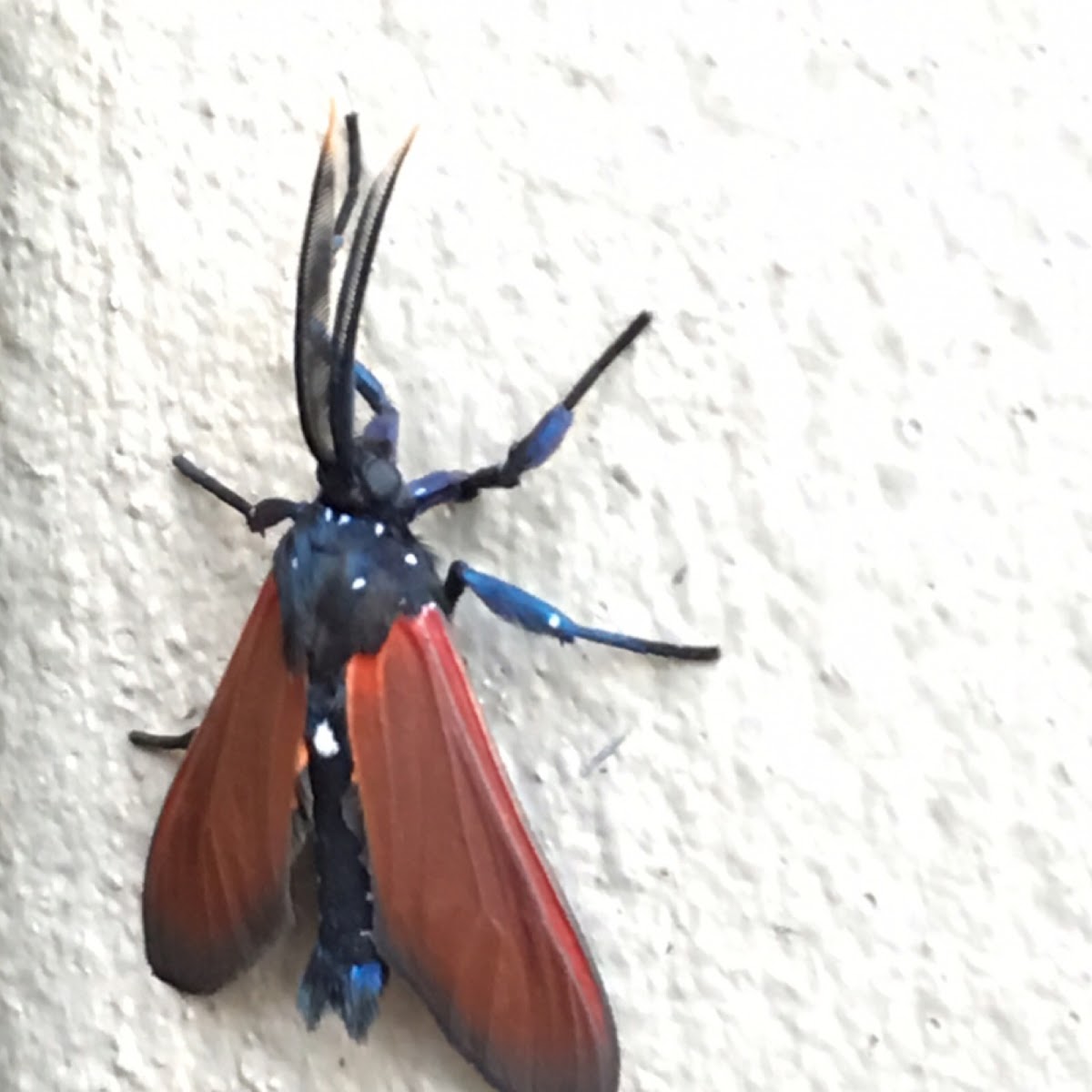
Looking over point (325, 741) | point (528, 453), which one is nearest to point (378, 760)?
point (325, 741)

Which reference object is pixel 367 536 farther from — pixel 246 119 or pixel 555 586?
pixel 246 119

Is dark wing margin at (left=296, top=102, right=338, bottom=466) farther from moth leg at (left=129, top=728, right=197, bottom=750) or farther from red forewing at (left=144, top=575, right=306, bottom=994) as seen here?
moth leg at (left=129, top=728, right=197, bottom=750)

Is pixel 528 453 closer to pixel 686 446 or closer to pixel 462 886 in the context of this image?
pixel 686 446

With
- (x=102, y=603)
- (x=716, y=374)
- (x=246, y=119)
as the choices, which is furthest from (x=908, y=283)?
(x=102, y=603)

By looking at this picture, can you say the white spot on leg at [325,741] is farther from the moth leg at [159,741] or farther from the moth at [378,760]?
the moth leg at [159,741]

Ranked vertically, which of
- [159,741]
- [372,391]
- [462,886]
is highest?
[372,391]

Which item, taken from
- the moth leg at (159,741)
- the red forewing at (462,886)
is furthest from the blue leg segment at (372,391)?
the moth leg at (159,741)
